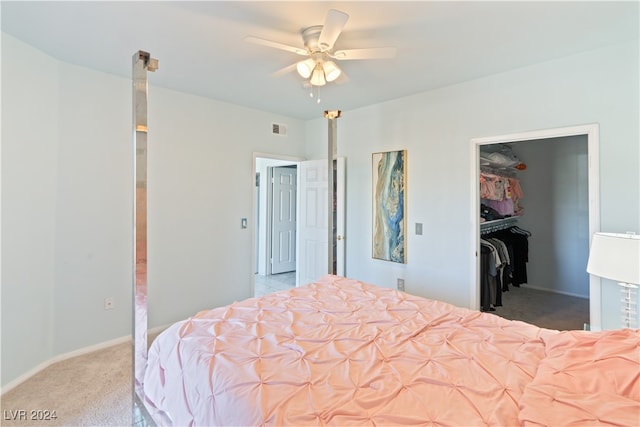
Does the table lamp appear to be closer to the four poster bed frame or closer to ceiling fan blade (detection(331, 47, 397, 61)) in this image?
the four poster bed frame

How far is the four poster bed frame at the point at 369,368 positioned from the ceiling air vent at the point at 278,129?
2518 mm

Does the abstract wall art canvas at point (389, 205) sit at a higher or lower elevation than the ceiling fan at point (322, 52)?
lower

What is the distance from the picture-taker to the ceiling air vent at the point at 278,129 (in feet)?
13.8

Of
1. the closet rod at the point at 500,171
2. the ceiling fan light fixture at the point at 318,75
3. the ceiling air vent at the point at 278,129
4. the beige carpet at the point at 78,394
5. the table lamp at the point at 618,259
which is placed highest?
the ceiling air vent at the point at 278,129

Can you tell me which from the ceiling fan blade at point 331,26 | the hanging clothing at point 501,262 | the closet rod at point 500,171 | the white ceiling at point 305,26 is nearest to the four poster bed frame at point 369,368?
the white ceiling at point 305,26

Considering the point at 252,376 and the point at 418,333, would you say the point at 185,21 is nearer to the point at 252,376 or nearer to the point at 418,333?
the point at 252,376

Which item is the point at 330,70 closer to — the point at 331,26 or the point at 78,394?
the point at 331,26

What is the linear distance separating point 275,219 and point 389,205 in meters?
2.57

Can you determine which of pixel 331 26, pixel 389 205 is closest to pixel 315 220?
A: pixel 389 205

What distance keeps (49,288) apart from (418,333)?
2.96 metres

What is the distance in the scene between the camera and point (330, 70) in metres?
2.18

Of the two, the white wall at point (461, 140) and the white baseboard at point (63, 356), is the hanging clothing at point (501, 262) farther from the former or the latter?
the white baseboard at point (63, 356)

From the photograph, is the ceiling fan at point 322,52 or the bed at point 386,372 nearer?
the bed at point 386,372

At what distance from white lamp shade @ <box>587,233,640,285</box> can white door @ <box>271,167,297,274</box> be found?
4475mm
